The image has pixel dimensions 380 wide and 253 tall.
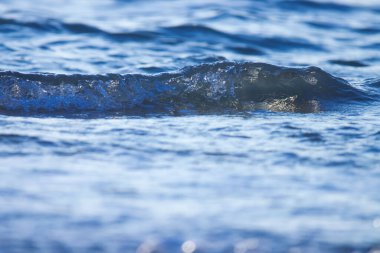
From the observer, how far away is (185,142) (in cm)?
499

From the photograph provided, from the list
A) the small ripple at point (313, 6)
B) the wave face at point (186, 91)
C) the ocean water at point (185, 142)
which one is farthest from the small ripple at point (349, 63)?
the small ripple at point (313, 6)

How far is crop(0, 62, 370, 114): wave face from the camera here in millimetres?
6094

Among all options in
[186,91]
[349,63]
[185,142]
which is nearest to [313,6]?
[349,63]

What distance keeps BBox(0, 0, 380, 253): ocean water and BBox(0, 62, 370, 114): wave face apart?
2 centimetres

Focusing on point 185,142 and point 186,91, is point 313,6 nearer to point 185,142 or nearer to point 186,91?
point 186,91

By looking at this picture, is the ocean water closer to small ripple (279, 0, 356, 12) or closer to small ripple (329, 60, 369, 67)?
small ripple (329, 60, 369, 67)


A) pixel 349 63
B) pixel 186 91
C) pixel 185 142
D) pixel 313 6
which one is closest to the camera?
pixel 185 142

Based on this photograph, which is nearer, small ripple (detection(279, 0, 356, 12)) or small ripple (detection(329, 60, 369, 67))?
small ripple (detection(329, 60, 369, 67))

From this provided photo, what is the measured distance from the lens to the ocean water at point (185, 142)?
3545 millimetres

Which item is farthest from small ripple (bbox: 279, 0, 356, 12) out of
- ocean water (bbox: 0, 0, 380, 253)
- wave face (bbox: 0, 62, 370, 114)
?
wave face (bbox: 0, 62, 370, 114)

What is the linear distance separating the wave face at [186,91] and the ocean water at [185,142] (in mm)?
16

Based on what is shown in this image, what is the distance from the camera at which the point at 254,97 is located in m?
6.45

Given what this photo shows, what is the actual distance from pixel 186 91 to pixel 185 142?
4.94 ft

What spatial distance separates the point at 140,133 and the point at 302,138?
103 centimetres
